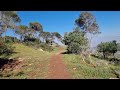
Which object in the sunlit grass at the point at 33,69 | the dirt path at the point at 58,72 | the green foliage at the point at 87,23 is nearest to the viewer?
the dirt path at the point at 58,72

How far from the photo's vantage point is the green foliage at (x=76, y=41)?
114 ft

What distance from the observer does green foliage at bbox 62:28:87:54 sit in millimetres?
34625

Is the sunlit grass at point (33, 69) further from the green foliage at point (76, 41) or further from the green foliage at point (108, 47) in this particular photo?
the green foliage at point (108, 47)

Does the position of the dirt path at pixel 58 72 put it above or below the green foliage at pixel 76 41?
below

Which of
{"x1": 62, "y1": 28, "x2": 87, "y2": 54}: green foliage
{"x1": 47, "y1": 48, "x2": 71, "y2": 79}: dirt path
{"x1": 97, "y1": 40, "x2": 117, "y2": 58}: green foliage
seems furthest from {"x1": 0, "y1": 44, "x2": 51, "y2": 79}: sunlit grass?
{"x1": 97, "y1": 40, "x2": 117, "y2": 58}: green foliage

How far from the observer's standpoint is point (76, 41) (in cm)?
3609

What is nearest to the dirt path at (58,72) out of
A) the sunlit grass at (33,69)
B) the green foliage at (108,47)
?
the sunlit grass at (33,69)

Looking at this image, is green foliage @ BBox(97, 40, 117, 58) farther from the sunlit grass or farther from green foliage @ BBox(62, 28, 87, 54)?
the sunlit grass

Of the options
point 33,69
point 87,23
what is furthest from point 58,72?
point 87,23

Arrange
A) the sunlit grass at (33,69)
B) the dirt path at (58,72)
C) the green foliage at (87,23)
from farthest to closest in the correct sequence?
the green foliage at (87,23)
the sunlit grass at (33,69)
the dirt path at (58,72)
